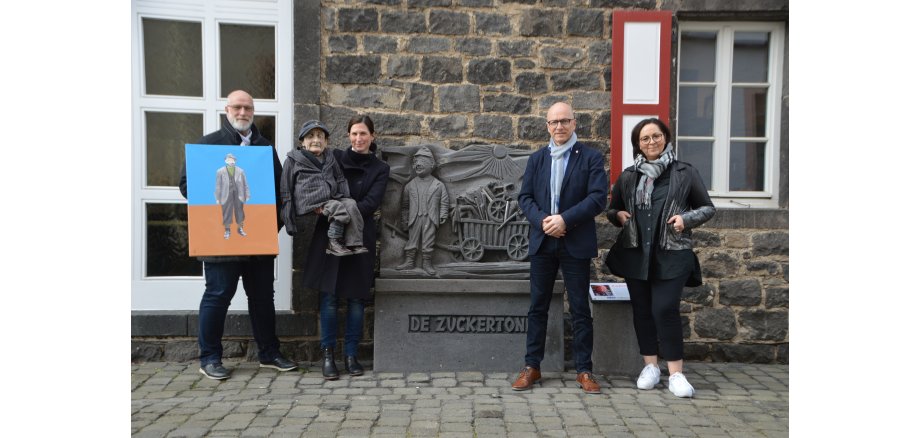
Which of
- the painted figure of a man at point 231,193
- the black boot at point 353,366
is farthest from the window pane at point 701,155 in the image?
the painted figure of a man at point 231,193

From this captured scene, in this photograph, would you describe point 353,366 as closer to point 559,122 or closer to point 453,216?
point 453,216

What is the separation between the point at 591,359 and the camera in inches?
179

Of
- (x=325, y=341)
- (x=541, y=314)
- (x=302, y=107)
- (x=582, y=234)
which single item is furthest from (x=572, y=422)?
(x=302, y=107)

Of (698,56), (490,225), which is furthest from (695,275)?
(698,56)

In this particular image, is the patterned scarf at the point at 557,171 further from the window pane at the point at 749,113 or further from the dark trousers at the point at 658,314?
the window pane at the point at 749,113

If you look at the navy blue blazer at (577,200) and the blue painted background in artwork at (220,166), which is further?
the blue painted background in artwork at (220,166)

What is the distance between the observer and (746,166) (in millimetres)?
5574

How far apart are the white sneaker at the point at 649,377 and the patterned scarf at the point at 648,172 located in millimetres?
1132

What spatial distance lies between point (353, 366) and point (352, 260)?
0.79 meters

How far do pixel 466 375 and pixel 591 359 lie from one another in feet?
3.01

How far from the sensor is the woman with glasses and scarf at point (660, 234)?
412cm

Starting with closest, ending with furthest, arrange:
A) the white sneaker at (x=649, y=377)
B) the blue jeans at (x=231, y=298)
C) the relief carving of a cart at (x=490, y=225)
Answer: the white sneaker at (x=649, y=377)
the blue jeans at (x=231, y=298)
the relief carving of a cart at (x=490, y=225)

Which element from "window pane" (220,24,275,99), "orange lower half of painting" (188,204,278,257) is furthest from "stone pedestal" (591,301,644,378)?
"window pane" (220,24,275,99)

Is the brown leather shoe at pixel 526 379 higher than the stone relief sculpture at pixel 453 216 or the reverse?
the reverse
